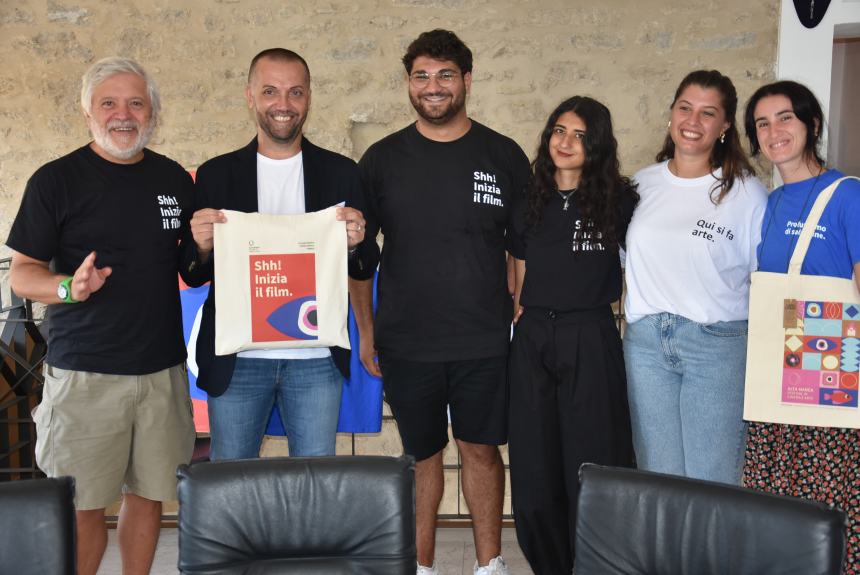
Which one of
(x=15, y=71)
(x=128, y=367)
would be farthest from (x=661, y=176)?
(x=15, y=71)

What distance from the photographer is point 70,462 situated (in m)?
2.38

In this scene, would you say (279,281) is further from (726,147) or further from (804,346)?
(804,346)

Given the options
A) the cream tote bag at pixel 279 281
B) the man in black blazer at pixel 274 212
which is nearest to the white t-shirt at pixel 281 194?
the man in black blazer at pixel 274 212

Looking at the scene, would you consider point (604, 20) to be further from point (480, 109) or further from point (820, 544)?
point (820, 544)

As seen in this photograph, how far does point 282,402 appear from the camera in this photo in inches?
104

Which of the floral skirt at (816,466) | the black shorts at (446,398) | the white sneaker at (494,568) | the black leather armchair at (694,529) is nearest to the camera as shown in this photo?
the black leather armchair at (694,529)

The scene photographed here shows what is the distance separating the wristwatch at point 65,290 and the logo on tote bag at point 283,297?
0.50 metres

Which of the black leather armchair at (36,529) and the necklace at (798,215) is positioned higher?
the necklace at (798,215)

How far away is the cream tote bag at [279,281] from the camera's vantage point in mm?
2400

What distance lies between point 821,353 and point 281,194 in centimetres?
172

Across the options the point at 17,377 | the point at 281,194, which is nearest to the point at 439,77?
the point at 281,194

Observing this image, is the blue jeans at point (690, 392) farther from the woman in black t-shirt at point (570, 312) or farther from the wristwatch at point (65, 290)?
the wristwatch at point (65, 290)

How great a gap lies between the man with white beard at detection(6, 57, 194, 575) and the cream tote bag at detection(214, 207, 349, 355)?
0.21 m

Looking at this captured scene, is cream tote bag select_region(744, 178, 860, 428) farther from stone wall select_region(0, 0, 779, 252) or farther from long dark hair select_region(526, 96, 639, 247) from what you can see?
stone wall select_region(0, 0, 779, 252)
